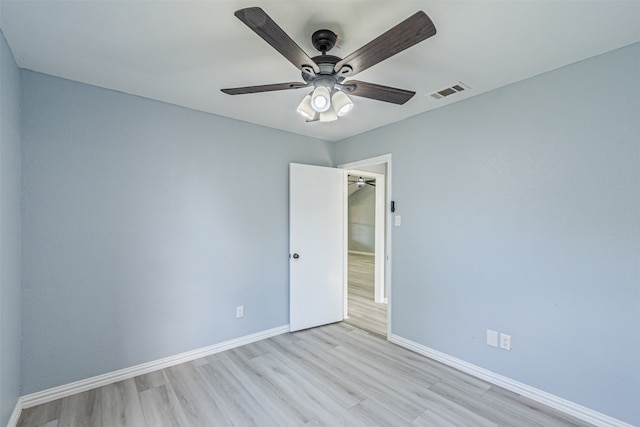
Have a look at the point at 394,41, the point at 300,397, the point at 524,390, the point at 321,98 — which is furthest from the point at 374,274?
the point at 394,41

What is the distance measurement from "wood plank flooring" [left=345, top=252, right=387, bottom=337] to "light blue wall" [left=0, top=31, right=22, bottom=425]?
10.3 feet

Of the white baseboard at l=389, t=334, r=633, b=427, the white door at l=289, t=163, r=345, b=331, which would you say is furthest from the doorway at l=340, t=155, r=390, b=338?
the white baseboard at l=389, t=334, r=633, b=427

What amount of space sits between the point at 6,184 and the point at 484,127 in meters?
3.52

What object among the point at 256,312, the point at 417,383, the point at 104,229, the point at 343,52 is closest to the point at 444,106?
the point at 343,52

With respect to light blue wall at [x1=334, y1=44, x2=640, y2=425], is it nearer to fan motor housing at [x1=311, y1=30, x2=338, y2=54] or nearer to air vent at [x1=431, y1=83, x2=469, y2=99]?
air vent at [x1=431, y1=83, x2=469, y2=99]

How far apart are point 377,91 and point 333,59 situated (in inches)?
14.4

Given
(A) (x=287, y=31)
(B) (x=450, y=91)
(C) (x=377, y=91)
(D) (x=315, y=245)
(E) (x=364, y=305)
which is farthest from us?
(E) (x=364, y=305)

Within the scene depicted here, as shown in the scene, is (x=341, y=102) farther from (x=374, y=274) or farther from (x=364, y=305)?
(x=374, y=274)

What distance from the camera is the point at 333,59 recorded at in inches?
62.4

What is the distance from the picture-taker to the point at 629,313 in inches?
71.2

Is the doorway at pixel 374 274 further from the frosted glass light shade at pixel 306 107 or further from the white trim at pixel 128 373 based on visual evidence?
the frosted glass light shade at pixel 306 107

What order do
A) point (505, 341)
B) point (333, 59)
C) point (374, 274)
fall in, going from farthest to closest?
point (374, 274), point (505, 341), point (333, 59)

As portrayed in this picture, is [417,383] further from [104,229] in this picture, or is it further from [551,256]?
[104,229]

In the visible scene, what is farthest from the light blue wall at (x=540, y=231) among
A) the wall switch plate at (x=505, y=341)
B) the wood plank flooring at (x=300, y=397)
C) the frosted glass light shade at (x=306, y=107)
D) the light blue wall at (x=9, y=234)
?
the light blue wall at (x=9, y=234)
